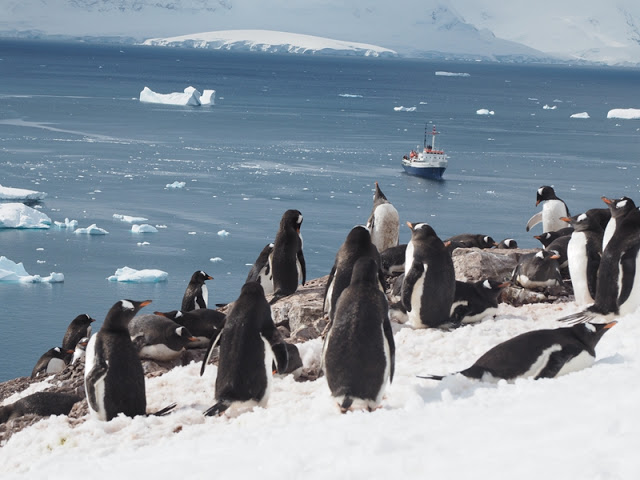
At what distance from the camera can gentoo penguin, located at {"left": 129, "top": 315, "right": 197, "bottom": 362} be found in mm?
6613

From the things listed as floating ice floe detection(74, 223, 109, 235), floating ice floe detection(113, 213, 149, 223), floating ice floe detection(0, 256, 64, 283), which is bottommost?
floating ice floe detection(0, 256, 64, 283)

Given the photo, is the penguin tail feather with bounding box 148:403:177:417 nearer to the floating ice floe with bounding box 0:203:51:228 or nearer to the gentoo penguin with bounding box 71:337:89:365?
the gentoo penguin with bounding box 71:337:89:365

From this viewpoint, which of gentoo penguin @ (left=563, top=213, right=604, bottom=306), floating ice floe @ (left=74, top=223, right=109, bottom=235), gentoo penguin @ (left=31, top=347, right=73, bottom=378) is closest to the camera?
gentoo penguin @ (left=563, top=213, right=604, bottom=306)

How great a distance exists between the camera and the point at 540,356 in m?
4.77

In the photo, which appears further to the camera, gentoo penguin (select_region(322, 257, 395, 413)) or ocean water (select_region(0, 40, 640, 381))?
ocean water (select_region(0, 40, 640, 381))

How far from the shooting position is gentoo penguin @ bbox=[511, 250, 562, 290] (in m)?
7.30

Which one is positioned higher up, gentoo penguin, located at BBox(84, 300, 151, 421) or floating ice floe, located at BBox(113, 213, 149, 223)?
gentoo penguin, located at BBox(84, 300, 151, 421)

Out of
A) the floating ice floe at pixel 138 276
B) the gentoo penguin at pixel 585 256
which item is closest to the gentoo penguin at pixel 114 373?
the gentoo penguin at pixel 585 256

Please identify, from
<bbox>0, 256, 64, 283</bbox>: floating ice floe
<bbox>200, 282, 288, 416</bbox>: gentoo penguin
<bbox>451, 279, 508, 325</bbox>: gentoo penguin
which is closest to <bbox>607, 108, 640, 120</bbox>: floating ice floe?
<bbox>0, 256, 64, 283</bbox>: floating ice floe

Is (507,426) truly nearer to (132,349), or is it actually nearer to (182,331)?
(132,349)

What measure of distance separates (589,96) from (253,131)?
6024 centimetres

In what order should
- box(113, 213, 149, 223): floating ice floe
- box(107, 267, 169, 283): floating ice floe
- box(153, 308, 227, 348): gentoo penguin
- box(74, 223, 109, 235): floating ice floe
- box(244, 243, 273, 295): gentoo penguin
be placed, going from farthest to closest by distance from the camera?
box(113, 213, 149, 223): floating ice floe < box(74, 223, 109, 235): floating ice floe < box(107, 267, 169, 283): floating ice floe < box(244, 243, 273, 295): gentoo penguin < box(153, 308, 227, 348): gentoo penguin

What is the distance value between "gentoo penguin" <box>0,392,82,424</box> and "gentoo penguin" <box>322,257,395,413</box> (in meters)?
2.25

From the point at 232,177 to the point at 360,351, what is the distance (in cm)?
2891
